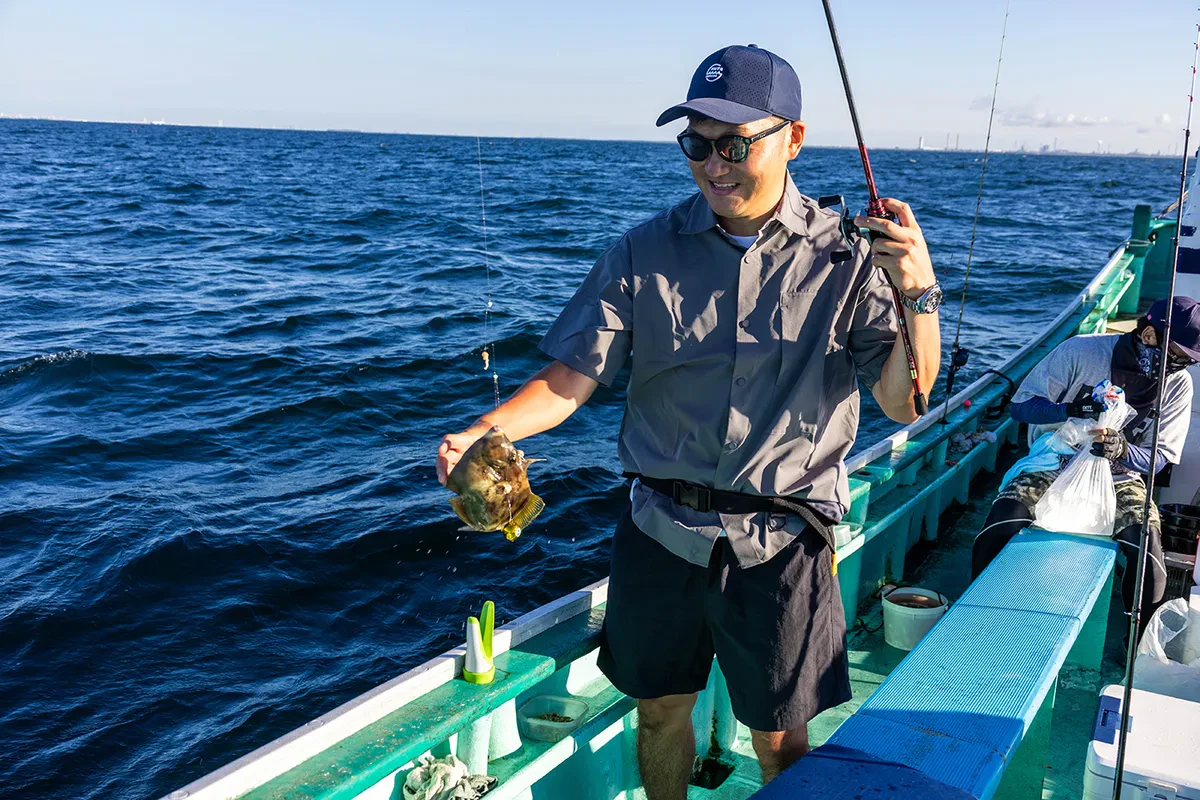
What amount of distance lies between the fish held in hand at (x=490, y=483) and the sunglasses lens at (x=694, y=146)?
2.85ft

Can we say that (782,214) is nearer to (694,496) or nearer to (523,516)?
(694,496)

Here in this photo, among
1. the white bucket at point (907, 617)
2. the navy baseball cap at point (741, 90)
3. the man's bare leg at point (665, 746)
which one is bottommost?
the white bucket at point (907, 617)

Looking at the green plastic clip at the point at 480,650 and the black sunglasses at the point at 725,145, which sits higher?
the black sunglasses at the point at 725,145

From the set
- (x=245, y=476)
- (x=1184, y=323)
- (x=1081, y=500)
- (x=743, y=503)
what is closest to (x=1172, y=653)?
(x=1081, y=500)

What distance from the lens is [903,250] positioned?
2.22m

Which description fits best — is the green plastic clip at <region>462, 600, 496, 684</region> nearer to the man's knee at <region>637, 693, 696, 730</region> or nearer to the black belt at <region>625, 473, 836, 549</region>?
the man's knee at <region>637, 693, 696, 730</region>

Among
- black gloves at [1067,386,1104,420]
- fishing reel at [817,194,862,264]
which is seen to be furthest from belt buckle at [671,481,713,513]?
black gloves at [1067,386,1104,420]

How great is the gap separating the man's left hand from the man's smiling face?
0.31 m

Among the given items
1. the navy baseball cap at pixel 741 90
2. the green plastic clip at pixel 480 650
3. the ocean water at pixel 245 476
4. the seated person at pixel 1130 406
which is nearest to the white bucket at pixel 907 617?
the seated person at pixel 1130 406

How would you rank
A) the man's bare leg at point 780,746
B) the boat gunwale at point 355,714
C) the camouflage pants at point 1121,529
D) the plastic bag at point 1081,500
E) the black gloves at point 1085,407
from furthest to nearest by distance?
the black gloves at point 1085,407
the plastic bag at point 1081,500
the camouflage pants at point 1121,529
the man's bare leg at point 780,746
the boat gunwale at point 355,714

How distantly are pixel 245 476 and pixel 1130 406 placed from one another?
279 inches

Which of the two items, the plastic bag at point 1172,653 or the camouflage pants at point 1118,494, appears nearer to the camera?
the plastic bag at point 1172,653

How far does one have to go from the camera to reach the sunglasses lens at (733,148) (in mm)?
2393

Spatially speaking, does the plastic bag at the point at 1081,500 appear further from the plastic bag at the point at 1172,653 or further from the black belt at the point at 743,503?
the black belt at the point at 743,503
